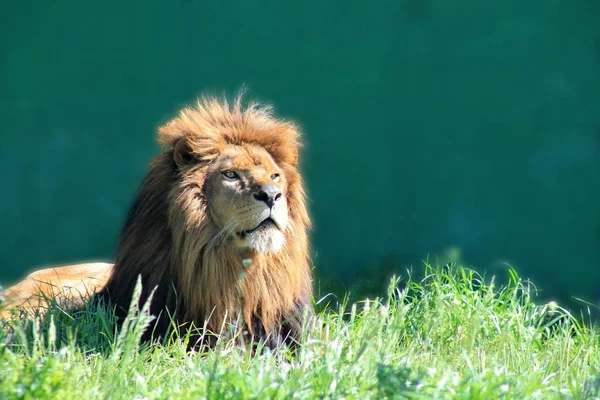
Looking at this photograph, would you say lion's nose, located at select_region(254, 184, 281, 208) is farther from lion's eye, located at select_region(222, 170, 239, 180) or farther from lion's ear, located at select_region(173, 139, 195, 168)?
lion's ear, located at select_region(173, 139, 195, 168)

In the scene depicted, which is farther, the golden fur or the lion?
the golden fur

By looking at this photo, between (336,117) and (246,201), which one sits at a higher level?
(336,117)

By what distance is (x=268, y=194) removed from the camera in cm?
430

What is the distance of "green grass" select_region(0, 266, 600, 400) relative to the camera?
Answer: 133 inches

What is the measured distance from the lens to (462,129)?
21.4ft

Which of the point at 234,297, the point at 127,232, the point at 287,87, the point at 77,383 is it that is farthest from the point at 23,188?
the point at 77,383

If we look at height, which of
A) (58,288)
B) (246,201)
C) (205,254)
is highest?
(246,201)

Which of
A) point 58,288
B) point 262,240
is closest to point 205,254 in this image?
point 262,240

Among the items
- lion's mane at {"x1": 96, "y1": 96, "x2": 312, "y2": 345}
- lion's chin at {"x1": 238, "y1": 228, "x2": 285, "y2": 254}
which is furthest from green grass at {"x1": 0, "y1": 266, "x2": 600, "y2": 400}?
lion's chin at {"x1": 238, "y1": 228, "x2": 285, "y2": 254}

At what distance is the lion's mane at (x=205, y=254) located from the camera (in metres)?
4.41

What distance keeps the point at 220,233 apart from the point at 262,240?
172mm

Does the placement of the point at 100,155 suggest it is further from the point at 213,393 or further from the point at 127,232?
the point at 213,393

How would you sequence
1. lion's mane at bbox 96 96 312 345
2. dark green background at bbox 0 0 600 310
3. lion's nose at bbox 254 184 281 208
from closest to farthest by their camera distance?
lion's nose at bbox 254 184 281 208 < lion's mane at bbox 96 96 312 345 < dark green background at bbox 0 0 600 310

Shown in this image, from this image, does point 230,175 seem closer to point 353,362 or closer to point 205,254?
point 205,254
